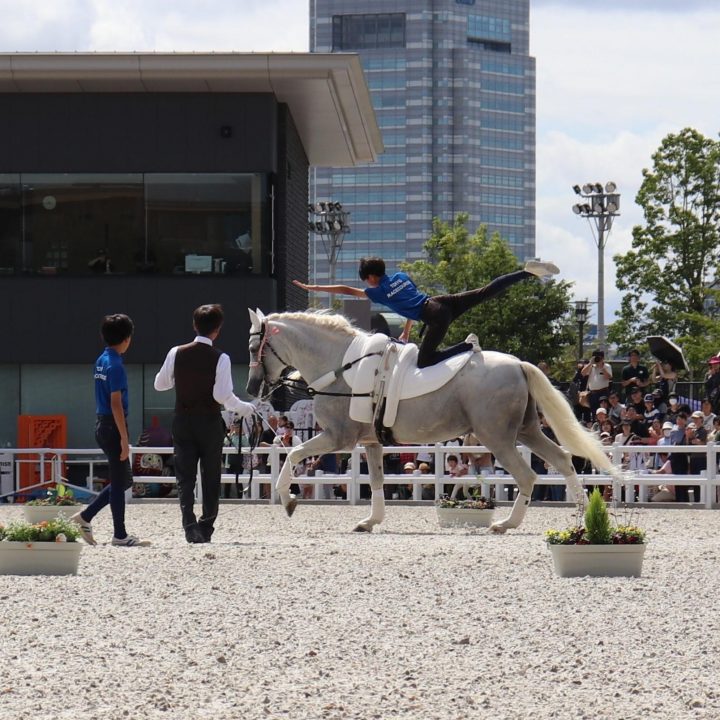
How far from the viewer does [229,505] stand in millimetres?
23906

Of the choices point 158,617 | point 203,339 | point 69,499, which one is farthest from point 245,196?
point 158,617

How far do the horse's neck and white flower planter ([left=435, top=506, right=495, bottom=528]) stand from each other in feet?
7.95

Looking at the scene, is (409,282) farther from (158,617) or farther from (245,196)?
(245,196)

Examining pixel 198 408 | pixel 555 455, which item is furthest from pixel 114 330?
pixel 555 455

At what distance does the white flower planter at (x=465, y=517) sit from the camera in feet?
56.0

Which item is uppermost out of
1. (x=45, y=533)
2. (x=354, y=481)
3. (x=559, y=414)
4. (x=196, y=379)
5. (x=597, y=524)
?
(x=196, y=379)

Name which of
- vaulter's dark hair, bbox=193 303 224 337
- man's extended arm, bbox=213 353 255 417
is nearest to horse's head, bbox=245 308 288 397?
vaulter's dark hair, bbox=193 303 224 337

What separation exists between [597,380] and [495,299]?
4762cm

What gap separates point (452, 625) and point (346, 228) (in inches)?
2320

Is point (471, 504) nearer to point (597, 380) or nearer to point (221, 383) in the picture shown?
point (221, 383)

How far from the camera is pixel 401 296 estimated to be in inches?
610

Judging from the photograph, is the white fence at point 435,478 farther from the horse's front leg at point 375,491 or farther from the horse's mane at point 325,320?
the horse's mane at point 325,320

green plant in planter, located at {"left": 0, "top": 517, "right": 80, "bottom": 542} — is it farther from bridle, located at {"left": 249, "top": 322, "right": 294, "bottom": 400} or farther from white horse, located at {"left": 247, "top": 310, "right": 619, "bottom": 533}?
bridle, located at {"left": 249, "top": 322, "right": 294, "bottom": 400}

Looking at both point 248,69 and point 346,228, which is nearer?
point 248,69
